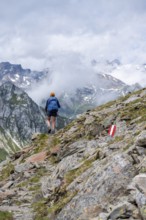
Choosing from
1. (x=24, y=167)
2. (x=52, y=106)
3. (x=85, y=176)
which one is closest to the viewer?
(x=85, y=176)

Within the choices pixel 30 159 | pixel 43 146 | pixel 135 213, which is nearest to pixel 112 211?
pixel 135 213

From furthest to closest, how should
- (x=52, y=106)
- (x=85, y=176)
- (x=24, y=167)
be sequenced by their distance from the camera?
(x=52, y=106) → (x=24, y=167) → (x=85, y=176)

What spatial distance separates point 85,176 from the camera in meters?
21.1

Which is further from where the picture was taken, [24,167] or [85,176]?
[24,167]

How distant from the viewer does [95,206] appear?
16375 millimetres

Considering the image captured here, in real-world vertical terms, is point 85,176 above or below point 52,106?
below

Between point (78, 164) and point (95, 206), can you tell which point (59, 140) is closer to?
point (78, 164)

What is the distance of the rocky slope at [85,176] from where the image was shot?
15570mm

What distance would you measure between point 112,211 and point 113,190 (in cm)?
341

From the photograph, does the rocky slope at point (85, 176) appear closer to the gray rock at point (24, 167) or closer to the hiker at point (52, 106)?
the gray rock at point (24, 167)

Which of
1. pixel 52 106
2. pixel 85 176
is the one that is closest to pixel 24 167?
pixel 52 106

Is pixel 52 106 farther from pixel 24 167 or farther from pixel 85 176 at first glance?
pixel 85 176

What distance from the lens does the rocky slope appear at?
15570mm

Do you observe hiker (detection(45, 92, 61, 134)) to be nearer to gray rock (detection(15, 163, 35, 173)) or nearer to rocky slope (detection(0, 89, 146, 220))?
rocky slope (detection(0, 89, 146, 220))
